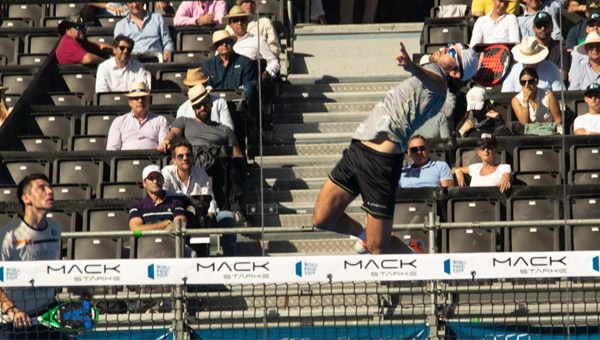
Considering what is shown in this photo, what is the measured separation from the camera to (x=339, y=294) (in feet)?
28.5

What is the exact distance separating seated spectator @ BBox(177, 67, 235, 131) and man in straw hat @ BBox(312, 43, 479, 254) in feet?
12.7

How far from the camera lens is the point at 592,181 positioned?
11.0 meters

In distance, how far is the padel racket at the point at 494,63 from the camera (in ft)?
37.3

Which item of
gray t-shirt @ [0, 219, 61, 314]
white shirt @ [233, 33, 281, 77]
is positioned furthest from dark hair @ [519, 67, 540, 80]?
gray t-shirt @ [0, 219, 61, 314]

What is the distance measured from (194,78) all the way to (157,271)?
5.08 meters

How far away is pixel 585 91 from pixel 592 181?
1.51 metres

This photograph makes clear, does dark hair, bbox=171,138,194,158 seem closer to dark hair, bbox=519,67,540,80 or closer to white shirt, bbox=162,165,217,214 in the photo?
white shirt, bbox=162,165,217,214

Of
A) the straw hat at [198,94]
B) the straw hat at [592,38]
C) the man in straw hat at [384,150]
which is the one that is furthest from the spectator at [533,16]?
the man in straw hat at [384,150]

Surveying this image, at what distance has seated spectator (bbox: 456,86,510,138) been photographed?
39.1ft

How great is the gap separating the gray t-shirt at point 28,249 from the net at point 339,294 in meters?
0.06

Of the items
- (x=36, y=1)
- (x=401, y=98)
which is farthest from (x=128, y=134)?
(x=401, y=98)

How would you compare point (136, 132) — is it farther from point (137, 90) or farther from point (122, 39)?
point (122, 39)

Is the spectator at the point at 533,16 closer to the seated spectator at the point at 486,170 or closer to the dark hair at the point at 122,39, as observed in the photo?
the seated spectator at the point at 486,170

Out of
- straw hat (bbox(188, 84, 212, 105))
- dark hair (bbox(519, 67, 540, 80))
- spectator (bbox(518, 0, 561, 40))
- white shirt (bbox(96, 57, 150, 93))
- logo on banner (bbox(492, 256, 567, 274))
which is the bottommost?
logo on banner (bbox(492, 256, 567, 274))
